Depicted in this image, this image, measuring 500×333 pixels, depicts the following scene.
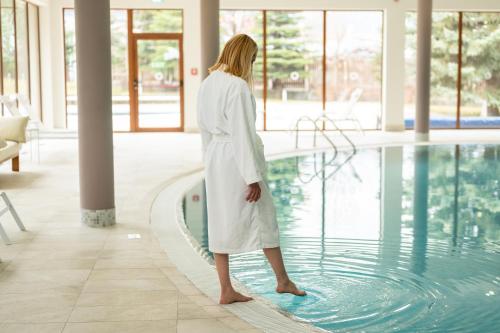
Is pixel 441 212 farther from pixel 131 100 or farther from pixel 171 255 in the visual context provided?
pixel 131 100


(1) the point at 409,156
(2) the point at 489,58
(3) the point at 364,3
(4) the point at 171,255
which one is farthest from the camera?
(2) the point at 489,58

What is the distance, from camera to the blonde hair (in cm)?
410

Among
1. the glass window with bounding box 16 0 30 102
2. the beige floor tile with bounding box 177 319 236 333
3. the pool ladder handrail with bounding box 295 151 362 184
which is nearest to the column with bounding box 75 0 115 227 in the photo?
the beige floor tile with bounding box 177 319 236 333

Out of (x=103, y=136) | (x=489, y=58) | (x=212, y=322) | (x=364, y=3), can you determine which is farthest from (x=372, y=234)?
(x=489, y=58)

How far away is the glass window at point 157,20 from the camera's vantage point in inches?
693

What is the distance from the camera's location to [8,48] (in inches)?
584

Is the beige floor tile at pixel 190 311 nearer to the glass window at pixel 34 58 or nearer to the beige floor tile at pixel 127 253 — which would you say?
the beige floor tile at pixel 127 253

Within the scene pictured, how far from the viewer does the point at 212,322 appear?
389cm

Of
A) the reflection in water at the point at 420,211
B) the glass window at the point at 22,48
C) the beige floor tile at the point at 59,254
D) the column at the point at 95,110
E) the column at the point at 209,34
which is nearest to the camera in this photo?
the beige floor tile at the point at 59,254

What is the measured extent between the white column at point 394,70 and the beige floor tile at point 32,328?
598 inches

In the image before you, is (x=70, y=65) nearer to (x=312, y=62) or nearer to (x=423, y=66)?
(x=312, y=62)

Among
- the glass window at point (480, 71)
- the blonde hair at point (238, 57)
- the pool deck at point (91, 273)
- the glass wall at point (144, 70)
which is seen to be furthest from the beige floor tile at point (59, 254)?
the glass window at point (480, 71)

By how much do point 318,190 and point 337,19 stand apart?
9.88m

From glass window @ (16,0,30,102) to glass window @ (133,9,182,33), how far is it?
261cm
